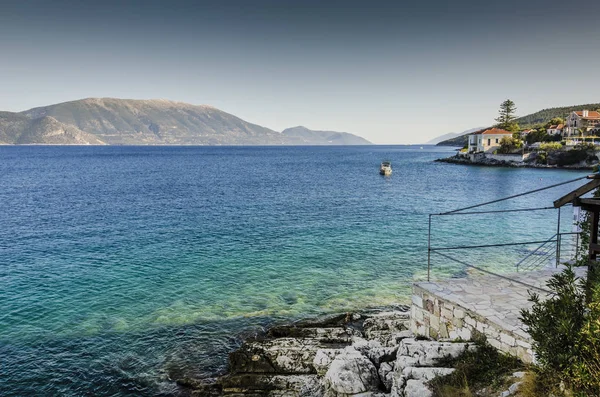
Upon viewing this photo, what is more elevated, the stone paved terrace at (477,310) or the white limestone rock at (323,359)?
the stone paved terrace at (477,310)

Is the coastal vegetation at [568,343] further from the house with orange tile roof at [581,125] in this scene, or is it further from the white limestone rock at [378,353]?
the house with orange tile roof at [581,125]

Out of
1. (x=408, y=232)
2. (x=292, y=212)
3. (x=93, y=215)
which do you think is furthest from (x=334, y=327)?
Result: (x=93, y=215)

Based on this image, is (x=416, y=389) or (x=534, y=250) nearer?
(x=416, y=389)

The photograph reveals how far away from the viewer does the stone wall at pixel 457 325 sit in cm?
840

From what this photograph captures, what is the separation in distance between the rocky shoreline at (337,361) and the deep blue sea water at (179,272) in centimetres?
180

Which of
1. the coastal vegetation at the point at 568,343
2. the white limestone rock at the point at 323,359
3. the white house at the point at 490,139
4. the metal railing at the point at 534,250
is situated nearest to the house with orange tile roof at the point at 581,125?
the white house at the point at 490,139

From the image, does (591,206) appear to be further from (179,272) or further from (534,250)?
(179,272)

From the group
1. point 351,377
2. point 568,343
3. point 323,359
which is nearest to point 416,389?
point 351,377

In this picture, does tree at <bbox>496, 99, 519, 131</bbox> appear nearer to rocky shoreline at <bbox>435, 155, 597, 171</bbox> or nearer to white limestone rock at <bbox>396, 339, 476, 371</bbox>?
rocky shoreline at <bbox>435, 155, 597, 171</bbox>

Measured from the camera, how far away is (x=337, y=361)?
920 cm

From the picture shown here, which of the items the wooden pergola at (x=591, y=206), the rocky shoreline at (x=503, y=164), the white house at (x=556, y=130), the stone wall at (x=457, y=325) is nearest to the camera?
the wooden pergola at (x=591, y=206)

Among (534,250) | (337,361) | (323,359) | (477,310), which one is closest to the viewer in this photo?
(337,361)

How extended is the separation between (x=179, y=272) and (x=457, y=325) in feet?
52.4

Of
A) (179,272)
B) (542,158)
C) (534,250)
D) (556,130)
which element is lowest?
(179,272)
